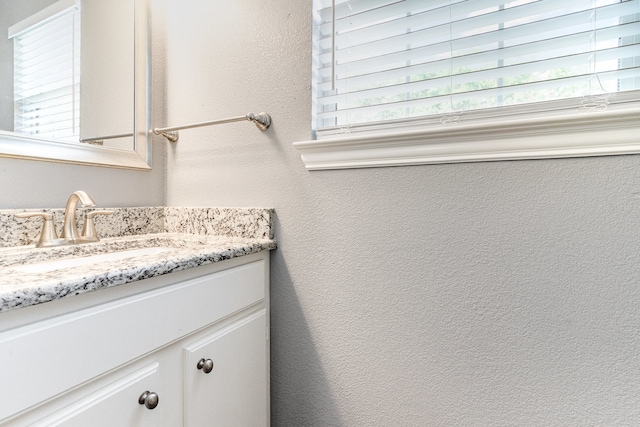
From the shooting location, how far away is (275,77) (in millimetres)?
1018

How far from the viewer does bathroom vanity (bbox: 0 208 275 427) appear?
453 mm

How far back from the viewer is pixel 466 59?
80 centimetres

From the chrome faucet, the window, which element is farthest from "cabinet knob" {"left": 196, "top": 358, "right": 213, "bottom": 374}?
the window

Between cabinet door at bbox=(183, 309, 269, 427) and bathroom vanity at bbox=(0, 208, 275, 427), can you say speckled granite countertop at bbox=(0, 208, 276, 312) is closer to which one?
bathroom vanity at bbox=(0, 208, 275, 427)

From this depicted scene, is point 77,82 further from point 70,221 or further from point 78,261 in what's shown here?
point 78,261

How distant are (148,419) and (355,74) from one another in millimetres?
996

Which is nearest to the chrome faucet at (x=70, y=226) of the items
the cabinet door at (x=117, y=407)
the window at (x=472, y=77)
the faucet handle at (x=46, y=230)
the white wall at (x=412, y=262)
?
the faucet handle at (x=46, y=230)

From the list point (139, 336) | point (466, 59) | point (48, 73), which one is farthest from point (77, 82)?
point (466, 59)

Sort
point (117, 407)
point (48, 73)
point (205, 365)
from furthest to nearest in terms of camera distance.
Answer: point (48, 73) < point (205, 365) < point (117, 407)

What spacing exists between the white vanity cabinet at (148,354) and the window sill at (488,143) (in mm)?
400

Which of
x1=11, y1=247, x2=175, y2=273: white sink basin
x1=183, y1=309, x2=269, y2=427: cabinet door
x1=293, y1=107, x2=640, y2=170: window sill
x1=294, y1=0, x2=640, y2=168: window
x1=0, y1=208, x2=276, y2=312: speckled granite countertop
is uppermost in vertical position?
x1=294, y1=0, x2=640, y2=168: window

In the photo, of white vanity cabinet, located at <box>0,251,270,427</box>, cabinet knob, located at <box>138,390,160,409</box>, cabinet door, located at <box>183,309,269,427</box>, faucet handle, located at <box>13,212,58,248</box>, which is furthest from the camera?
faucet handle, located at <box>13,212,58,248</box>

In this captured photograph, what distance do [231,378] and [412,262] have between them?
0.57m

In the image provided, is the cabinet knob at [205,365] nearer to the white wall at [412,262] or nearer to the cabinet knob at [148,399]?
the cabinet knob at [148,399]
